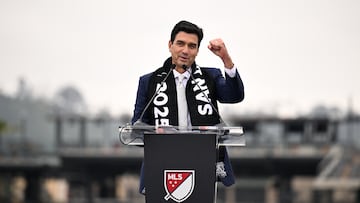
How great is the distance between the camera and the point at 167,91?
512cm

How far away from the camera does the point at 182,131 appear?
4.80 m

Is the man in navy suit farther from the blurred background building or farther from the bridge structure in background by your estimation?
the bridge structure in background

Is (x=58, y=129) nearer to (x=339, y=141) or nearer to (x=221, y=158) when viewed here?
(x=339, y=141)

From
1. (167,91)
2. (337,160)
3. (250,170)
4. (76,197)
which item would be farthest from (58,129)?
(167,91)

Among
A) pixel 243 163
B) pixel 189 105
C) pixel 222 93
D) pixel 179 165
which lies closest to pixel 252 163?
pixel 243 163

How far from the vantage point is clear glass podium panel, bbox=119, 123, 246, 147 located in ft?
15.8

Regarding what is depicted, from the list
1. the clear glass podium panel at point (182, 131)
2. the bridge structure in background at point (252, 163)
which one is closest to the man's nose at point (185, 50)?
the clear glass podium panel at point (182, 131)

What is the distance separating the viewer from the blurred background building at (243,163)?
70625 mm

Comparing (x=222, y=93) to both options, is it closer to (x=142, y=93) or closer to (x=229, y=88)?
(x=229, y=88)

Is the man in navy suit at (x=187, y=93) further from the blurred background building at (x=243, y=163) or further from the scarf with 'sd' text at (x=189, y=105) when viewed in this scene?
the blurred background building at (x=243, y=163)

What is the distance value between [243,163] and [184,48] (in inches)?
2600

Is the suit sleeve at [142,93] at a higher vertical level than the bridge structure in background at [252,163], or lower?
higher

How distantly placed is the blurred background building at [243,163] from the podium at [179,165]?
5331cm

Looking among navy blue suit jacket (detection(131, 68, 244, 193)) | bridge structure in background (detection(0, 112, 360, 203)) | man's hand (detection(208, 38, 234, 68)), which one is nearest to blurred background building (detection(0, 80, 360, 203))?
bridge structure in background (detection(0, 112, 360, 203))
